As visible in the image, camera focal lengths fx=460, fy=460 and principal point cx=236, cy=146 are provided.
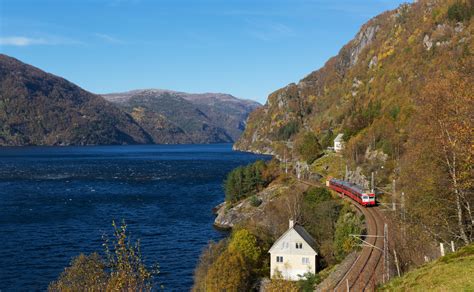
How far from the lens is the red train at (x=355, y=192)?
241ft

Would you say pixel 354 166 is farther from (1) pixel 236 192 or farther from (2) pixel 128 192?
(2) pixel 128 192

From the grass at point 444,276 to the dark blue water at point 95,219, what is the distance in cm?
3712

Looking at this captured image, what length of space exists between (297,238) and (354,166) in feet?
194

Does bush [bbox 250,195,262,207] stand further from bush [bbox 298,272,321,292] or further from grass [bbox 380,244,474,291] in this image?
grass [bbox 380,244,474,291]

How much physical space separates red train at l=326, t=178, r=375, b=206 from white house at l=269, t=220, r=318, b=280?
2152cm

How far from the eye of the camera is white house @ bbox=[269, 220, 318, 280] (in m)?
54.9

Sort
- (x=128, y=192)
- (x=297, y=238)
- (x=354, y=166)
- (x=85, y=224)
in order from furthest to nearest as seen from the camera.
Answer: (x=128, y=192) → (x=354, y=166) → (x=85, y=224) → (x=297, y=238)

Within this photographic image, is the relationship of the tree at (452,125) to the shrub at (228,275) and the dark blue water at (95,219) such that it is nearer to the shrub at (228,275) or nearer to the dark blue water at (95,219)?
the shrub at (228,275)

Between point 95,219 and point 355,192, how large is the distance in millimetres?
52767

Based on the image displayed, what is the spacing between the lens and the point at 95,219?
95.0 metres

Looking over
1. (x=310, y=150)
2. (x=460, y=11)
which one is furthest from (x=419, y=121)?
(x=460, y=11)

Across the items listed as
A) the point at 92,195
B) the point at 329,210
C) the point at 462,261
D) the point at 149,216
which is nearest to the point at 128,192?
the point at 92,195

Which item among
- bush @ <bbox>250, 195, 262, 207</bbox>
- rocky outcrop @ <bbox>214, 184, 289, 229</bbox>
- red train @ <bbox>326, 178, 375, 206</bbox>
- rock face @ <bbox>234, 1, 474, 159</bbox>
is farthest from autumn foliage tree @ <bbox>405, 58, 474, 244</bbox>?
bush @ <bbox>250, 195, 262, 207</bbox>

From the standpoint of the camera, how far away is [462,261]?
24047mm
